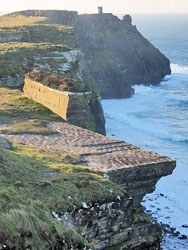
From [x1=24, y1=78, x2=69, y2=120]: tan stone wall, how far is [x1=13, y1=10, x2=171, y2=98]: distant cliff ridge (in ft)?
122

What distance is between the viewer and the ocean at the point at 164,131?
76.5 ft

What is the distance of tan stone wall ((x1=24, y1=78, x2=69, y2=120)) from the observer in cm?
1596

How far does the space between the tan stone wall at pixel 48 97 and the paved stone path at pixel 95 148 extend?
1.96 m

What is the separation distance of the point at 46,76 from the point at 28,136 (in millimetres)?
5538

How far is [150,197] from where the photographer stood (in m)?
25.7

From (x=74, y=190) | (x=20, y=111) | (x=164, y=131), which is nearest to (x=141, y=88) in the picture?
(x=164, y=131)

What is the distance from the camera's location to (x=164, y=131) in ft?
134

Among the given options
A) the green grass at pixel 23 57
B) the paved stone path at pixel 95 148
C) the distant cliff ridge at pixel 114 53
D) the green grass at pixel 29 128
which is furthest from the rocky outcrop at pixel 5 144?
the distant cliff ridge at pixel 114 53

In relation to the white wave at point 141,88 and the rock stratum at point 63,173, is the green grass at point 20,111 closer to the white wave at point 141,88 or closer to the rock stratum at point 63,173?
the rock stratum at point 63,173

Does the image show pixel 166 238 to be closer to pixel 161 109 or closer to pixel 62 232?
pixel 62 232

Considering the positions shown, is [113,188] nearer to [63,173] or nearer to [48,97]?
[63,173]

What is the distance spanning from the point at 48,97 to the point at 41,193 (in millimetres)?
9529

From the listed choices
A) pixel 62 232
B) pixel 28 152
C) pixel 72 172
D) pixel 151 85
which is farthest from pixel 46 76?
pixel 151 85

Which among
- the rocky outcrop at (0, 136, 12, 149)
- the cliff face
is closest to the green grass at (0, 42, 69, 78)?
the rocky outcrop at (0, 136, 12, 149)
